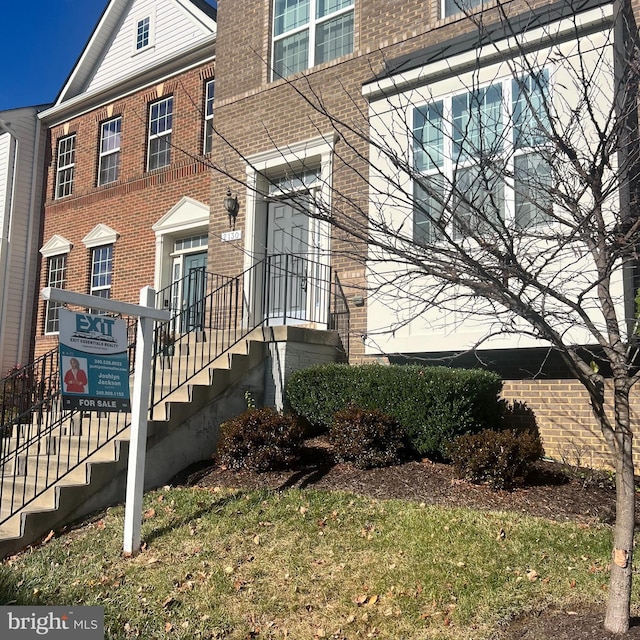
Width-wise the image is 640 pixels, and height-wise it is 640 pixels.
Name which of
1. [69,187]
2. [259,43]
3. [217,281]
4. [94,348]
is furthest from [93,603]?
[69,187]

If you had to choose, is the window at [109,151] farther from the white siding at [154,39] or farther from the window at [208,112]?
the window at [208,112]

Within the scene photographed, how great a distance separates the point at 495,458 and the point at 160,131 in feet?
35.1

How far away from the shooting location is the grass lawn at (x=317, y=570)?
4.22 metres

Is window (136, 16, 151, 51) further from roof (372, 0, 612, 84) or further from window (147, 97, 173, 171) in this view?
roof (372, 0, 612, 84)

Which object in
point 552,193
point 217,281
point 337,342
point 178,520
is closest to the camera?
point 552,193

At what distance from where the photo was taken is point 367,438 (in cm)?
675

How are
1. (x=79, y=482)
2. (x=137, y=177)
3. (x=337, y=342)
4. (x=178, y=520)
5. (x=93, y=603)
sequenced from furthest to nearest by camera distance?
(x=137, y=177)
(x=337, y=342)
(x=79, y=482)
(x=178, y=520)
(x=93, y=603)

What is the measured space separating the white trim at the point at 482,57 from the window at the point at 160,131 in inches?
246

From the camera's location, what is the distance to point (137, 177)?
14047mm

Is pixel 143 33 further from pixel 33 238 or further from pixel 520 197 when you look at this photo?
pixel 520 197

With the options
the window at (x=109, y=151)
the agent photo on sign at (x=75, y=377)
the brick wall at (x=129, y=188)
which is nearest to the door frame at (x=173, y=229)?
the brick wall at (x=129, y=188)

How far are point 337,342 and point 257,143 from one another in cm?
378

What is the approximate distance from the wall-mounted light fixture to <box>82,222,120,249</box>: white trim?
13.5ft

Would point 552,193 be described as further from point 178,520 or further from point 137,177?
point 137,177
